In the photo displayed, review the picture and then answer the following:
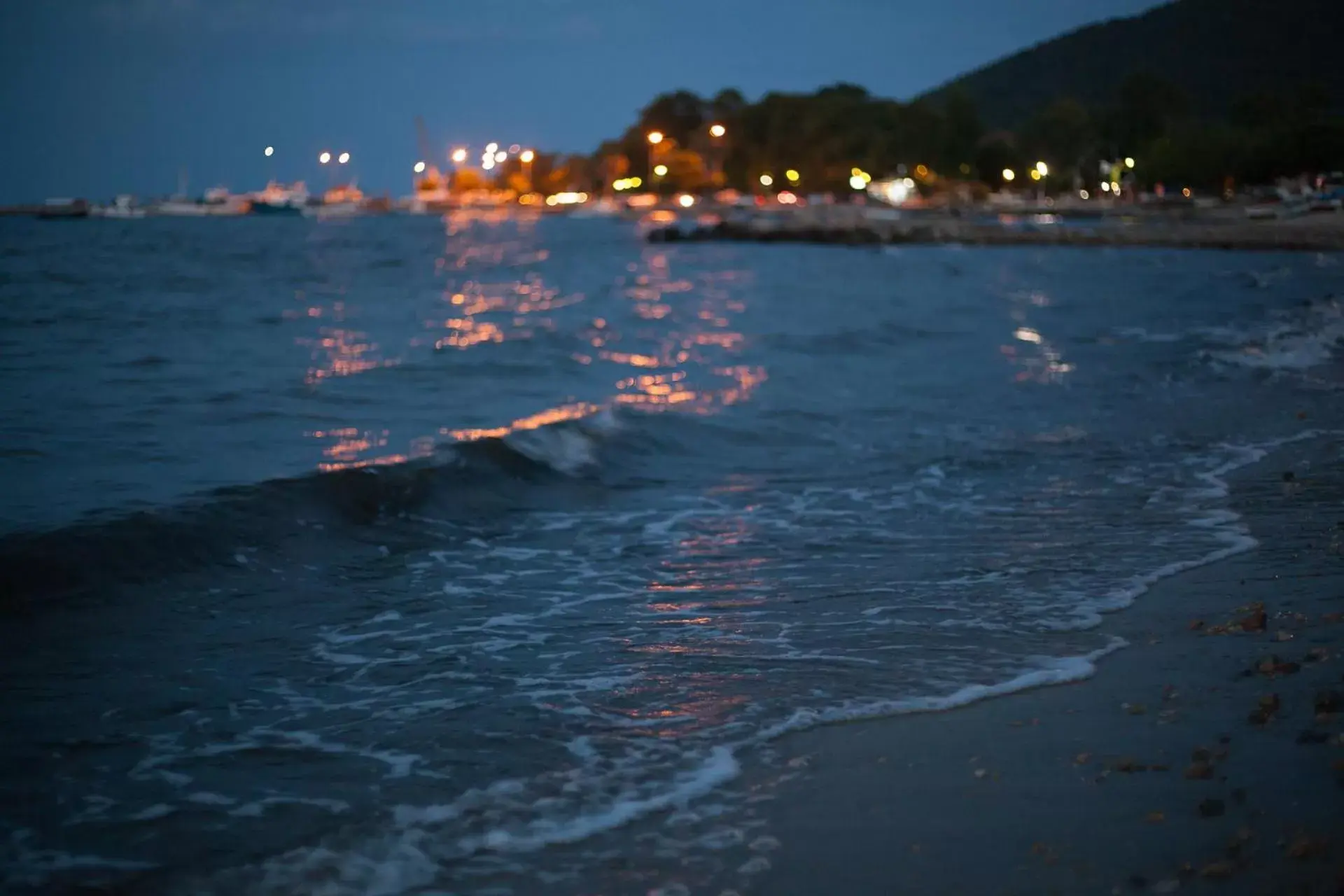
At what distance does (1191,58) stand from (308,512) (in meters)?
152

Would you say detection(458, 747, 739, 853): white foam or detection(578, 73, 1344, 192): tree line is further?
detection(578, 73, 1344, 192): tree line

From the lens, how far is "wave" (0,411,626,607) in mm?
7371

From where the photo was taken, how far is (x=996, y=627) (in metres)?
6.00

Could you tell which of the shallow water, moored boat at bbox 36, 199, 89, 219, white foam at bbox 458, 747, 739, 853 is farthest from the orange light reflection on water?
moored boat at bbox 36, 199, 89, 219

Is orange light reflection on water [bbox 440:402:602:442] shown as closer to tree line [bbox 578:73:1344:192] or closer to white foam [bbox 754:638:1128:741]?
white foam [bbox 754:638:1128:741]

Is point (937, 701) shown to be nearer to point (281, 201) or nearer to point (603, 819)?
point (603, 819)

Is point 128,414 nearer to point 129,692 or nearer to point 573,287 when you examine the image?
point 129,692

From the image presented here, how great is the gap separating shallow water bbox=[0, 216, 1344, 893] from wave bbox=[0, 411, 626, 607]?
0.10 ft

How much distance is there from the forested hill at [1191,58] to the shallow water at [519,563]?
3647 inches

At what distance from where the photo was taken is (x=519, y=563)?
778 centimetres

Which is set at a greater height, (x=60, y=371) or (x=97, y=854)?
(x=60, y=371)

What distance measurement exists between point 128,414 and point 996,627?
8954 millimetres

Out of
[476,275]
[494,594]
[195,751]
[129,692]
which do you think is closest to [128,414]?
[494,594]

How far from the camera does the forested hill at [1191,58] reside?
393 ft
